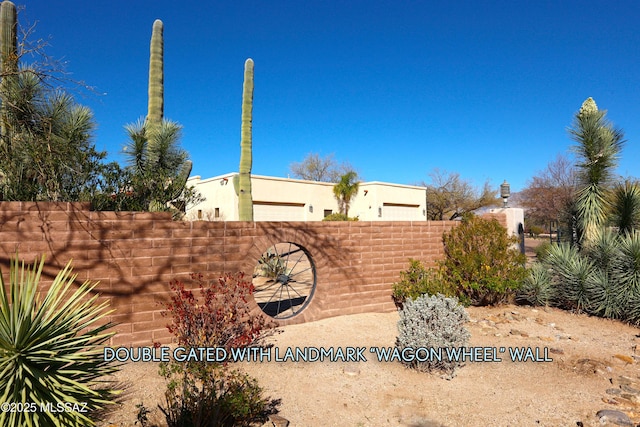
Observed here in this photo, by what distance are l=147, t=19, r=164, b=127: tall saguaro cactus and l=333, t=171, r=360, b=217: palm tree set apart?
17.6 m

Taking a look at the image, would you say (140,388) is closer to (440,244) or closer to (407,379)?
(407,379)

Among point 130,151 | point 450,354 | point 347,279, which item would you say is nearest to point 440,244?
point 347,279

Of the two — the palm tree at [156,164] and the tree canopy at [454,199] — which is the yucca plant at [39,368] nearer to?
the palm tree at [156,164]

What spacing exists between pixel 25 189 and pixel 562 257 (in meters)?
9.80

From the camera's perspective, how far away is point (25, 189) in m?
5.50

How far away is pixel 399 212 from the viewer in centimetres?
2725

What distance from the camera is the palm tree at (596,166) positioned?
8570 mm

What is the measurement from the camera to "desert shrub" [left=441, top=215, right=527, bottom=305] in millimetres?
7375

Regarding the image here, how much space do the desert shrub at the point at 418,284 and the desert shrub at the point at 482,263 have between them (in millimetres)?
372

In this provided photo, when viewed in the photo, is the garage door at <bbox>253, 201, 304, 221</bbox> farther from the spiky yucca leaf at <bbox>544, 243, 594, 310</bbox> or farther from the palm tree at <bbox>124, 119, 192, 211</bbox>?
the spiky yucca leaf at <bbox>544, 243, 594, 310</bbox>

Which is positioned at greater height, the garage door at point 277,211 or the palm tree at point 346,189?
the palm tree at point 346,189

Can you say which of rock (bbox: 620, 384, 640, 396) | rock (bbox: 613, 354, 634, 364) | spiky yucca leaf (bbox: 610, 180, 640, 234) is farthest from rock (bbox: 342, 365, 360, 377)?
spiky yucca leaf (bbox: 610, 180, 640, 234)

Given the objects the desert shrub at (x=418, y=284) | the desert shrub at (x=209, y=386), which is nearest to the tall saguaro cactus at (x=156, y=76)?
the desert shrub at (x=209, y=386)

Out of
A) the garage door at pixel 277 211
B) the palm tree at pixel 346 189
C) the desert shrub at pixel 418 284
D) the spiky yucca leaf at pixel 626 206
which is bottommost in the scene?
the desert shrub at pixel 418 284
